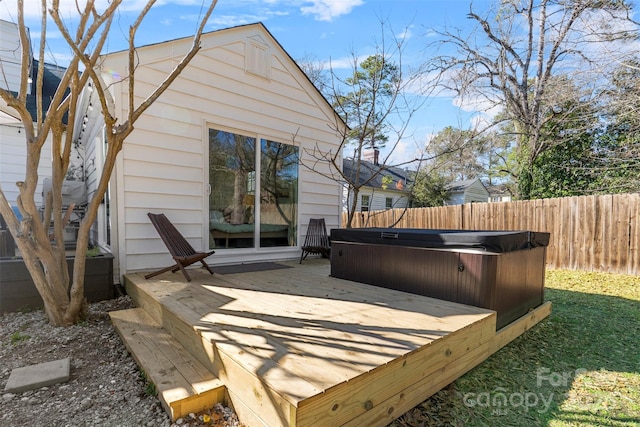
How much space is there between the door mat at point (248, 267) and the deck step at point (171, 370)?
1398 millimetres

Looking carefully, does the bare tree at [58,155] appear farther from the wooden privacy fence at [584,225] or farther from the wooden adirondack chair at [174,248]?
the wooden privacy fence at [584,225]

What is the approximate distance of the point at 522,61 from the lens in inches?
412

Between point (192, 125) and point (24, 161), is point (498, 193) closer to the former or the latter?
point (192, 125)

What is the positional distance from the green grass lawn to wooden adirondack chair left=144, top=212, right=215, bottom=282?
8.75 feet

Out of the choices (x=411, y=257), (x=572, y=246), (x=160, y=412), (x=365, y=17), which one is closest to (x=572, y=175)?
(x=572, y=246)

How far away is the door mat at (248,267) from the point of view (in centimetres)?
402

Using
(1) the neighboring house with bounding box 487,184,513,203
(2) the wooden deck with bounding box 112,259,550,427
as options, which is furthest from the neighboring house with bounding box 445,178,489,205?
(2) the wooden deck with bounding box 112,259,550,427

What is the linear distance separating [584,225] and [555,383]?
5227mm

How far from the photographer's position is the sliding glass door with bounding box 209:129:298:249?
4500mm

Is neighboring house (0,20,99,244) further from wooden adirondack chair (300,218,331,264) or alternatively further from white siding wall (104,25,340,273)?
wooden adirondack chair (300,218,331,264)

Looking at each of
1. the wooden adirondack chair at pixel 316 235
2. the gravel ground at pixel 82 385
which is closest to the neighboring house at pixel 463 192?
the wooden adirondack chair at pixel 316 235

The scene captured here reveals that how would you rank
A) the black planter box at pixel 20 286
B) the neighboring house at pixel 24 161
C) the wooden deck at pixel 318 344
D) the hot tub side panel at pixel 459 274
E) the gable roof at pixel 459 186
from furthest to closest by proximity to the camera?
the gable roof at pixel 459 186 < the neighboring house at pixel 24 161 < the black planter box at pixel 20 286 < the hot tub side panel at pixel 459 274 < the wooden deck at pixel 318 344

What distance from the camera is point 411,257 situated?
3.03 m

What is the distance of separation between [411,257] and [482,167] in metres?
20.0
